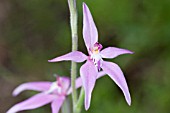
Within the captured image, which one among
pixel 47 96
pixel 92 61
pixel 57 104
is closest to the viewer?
pixel 92 61

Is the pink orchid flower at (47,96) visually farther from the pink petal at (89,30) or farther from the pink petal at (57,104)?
the pink petal at (89,30)

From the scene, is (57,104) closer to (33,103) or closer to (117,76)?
(33,103)

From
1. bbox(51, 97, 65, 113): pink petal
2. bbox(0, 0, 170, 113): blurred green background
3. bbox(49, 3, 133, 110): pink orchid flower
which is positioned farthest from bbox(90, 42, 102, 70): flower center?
bbox(0, 0, 170, 113): blurred green background

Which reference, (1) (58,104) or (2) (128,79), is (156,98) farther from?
(1) (58,104)

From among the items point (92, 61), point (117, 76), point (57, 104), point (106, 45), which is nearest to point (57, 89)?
point (57, 104)

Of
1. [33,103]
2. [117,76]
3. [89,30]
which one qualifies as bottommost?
[33,103]

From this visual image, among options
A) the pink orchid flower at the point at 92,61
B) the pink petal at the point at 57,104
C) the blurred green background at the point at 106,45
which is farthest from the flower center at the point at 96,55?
the blurred green background at the point at 106,45

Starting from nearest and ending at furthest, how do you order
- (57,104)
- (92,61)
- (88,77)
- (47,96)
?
(88,77), (92,61), (57,104), (47,96)

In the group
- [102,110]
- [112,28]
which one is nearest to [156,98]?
[102,110]
